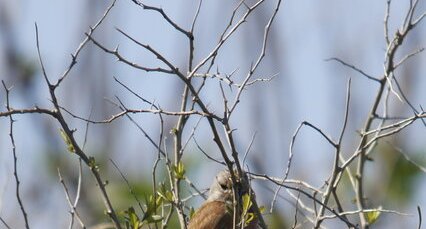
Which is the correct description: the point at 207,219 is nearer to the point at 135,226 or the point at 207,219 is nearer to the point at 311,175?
the point at 135,226

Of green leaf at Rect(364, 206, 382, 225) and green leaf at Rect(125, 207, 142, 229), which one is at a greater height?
green leaf at Rect(125, 207, 142, 229)

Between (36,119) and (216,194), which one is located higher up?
(36,119)

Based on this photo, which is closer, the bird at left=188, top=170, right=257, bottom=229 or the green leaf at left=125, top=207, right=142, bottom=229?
the green leaf at left=125, top=207, right=142, bottom=229

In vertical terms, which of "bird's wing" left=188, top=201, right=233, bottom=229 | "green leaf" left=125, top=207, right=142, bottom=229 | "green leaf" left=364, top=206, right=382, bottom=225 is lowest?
"green leaf" left=364, top=206, right=382, bottom=225

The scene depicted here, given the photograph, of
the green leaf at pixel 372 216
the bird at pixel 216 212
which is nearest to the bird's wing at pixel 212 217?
the bird at pixel 216 212

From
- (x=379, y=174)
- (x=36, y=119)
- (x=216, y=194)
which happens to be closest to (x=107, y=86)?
(x=36, y=119)

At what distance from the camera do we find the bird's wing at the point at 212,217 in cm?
642

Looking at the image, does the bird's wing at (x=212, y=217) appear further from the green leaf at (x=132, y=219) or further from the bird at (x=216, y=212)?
the green leaf at (x=132, y=219)

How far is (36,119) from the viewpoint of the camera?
11.7 metres

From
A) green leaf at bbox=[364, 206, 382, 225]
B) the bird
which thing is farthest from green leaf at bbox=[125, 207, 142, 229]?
the bird

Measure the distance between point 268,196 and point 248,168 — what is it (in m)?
3.43

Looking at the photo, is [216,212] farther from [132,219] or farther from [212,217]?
[132,219]

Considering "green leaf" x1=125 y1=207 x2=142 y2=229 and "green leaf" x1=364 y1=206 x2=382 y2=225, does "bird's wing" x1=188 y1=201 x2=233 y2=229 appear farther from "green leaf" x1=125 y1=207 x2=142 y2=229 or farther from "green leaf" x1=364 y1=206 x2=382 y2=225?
"green leaf" x1=125 y1=207 x2=142 y2=229

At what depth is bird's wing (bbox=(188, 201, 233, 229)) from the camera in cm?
642
